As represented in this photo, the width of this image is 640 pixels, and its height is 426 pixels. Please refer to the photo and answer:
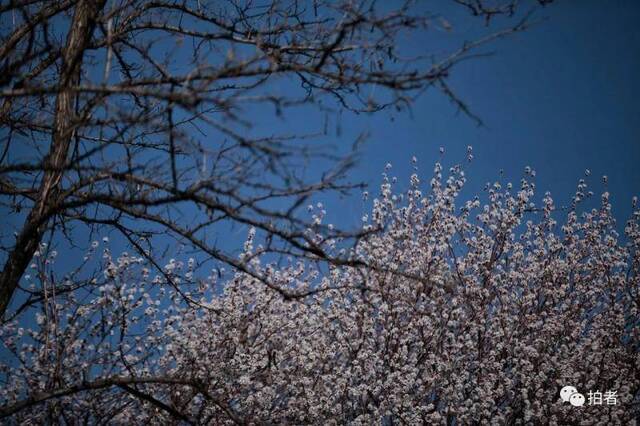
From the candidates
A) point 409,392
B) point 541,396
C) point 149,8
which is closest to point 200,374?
→ point 409,392

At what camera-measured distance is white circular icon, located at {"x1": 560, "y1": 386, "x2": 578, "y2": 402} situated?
9.88 metres

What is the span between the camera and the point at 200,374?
9.04 metres

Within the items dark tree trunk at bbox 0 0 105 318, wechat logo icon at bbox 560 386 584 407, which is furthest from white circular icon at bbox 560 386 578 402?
dark tree trunk at bbox 0 0 105 318

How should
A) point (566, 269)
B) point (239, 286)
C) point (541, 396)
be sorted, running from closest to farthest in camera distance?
point (541, 396), point (239, 286), point (566, 269)

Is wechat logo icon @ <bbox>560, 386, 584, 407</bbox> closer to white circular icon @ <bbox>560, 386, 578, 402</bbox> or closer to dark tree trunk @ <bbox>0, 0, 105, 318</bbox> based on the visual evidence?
white circular icon @ <bbox>560, 386, 578, 402</bbox>

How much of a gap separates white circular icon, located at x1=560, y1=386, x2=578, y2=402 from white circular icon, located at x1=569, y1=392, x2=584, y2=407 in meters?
0.05

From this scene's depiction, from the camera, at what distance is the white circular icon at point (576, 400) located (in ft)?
32.5

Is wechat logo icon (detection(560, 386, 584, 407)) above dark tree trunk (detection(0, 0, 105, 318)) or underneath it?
above

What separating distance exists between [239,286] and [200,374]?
1876mm

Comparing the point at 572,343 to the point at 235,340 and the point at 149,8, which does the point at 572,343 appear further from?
the point at 149,8

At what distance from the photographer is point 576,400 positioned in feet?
32.6

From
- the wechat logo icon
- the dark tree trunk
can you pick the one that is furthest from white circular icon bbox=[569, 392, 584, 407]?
the dark tree trunk

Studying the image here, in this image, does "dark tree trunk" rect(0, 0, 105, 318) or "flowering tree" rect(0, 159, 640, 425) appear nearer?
"dark tree trunk" rect(0, 0, 105, 318)

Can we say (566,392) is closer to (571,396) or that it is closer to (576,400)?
(571,396)
